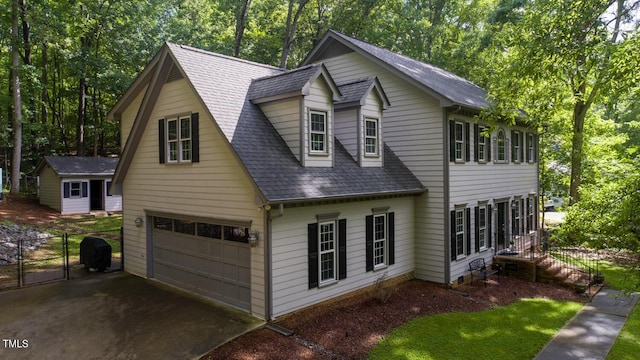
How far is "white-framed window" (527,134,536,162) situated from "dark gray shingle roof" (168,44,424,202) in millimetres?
9437

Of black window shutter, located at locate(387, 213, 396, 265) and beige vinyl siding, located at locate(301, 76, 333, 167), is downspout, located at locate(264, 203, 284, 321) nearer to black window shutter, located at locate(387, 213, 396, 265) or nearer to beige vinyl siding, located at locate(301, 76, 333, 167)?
beige vinyl siding, located at locate(301, 76, 333, 167)

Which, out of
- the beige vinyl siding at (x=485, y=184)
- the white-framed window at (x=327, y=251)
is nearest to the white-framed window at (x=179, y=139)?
the white-framed window at (x=327, y=251)

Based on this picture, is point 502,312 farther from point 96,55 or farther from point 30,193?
point 30,193

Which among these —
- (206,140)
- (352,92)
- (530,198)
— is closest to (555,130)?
(530,198)

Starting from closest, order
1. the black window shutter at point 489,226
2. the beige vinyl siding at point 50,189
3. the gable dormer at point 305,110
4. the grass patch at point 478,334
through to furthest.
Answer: the grass patch at point 478,334, the gable dormer at point 305,110, the black window shutter at point 489,226, the beige vinyl siding at point 50,189

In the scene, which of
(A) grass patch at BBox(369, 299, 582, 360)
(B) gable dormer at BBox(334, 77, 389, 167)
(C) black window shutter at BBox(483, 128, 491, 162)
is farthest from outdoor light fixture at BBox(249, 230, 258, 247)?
(C) black window shutter at BBox(483, 128, 491, 162)

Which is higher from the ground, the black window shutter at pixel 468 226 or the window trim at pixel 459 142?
the window trim at pixel 459 142

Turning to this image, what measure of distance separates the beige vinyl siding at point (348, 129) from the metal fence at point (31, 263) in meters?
9.82

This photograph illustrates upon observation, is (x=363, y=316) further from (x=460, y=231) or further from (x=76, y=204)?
(x=76, y=204)

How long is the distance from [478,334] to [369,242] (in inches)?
A: 150

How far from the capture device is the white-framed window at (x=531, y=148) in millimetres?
20014

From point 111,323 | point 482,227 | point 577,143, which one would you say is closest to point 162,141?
point 111,323

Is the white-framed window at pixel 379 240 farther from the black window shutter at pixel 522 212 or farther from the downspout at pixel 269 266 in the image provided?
the black window shutter at pixel 522 212

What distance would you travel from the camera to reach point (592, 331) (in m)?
10.7
